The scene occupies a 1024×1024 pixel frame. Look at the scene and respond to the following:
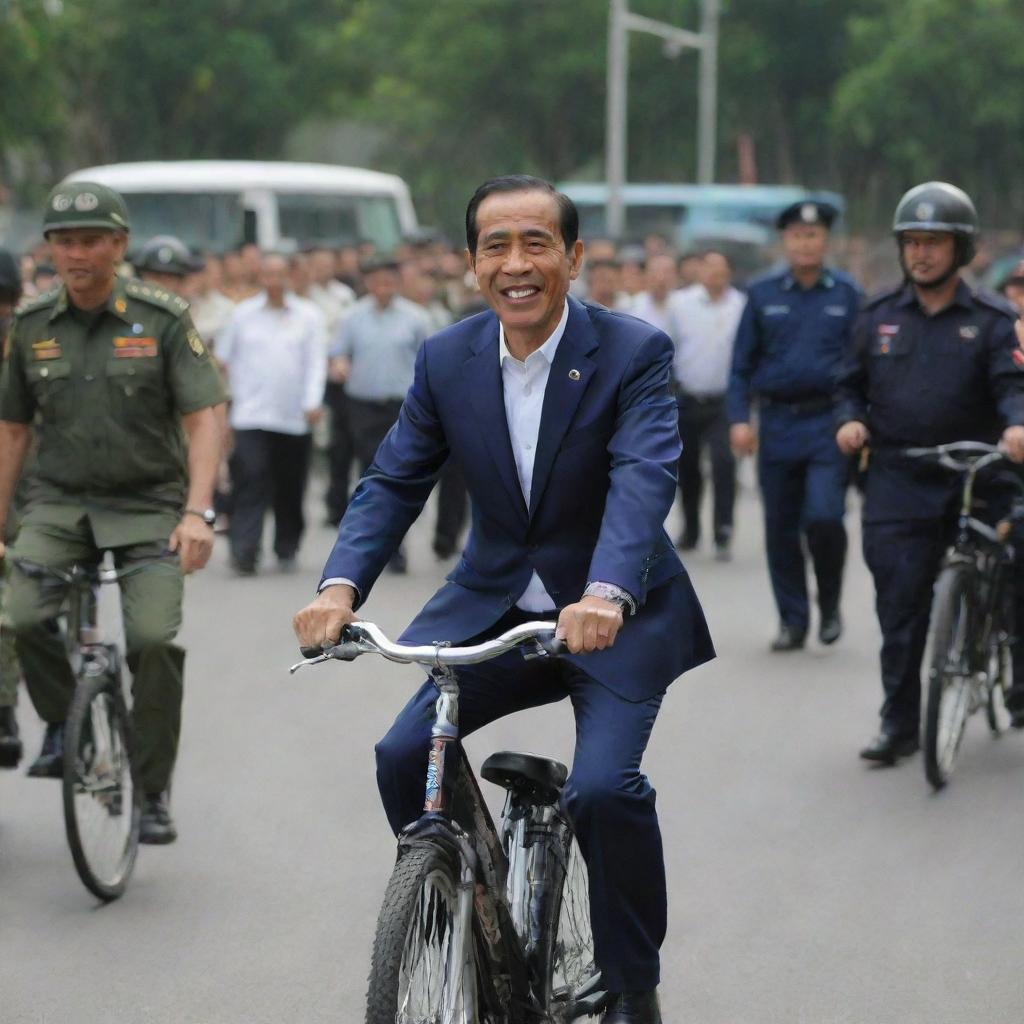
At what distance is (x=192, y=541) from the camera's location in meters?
6.70

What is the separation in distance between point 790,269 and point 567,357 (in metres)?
6.40

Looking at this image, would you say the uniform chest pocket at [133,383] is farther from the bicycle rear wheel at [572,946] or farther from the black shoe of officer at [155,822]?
the bicycle rear wheel at [572,946]

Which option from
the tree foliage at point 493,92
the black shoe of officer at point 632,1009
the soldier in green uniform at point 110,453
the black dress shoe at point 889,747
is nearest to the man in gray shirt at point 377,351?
the black dress shoe at point 889,747

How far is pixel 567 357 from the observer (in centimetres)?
469

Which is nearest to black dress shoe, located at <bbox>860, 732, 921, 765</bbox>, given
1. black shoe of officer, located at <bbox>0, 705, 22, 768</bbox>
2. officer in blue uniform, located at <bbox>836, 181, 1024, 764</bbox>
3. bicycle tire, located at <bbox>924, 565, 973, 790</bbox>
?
officer in blue uniform, located at <bbox>836, 181, 1024, 764</bbox>

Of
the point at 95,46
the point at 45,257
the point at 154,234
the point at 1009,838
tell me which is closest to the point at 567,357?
the point at 1009,838

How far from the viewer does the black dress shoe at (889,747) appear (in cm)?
834

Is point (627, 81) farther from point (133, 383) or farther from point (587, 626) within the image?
point (587, 626)

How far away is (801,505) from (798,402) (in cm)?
51

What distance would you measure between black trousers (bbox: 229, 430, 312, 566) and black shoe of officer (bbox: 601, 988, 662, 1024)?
32.0ft

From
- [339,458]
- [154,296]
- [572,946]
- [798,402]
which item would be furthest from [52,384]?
[339,458]

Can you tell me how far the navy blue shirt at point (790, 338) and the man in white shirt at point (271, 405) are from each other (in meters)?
4.06

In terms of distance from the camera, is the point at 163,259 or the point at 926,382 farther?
the point at 163,259

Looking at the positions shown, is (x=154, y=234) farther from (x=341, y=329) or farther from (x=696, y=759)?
(x=696, y=759)
